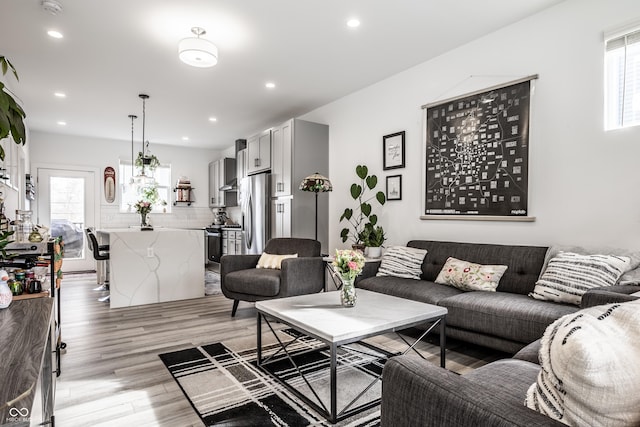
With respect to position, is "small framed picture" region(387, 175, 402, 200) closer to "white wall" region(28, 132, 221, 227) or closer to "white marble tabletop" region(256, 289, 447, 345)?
"white marble tabletop" region(256, 289, 447, 345)

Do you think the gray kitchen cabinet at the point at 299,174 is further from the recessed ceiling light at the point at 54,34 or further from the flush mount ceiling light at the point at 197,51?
the recessed ceiling light at the point at 54,34

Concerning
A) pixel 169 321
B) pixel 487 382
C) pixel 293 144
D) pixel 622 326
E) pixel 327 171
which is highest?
pixel 293 144

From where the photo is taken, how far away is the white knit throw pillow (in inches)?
Answer: 27.9

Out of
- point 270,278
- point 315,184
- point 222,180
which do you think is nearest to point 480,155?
point 315,184

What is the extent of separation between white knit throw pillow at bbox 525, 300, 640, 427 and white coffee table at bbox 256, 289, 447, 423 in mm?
1164

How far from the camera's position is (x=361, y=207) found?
443cm

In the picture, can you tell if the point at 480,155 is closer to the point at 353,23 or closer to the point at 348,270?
the point at 353,23

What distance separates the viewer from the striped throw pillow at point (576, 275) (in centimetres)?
229

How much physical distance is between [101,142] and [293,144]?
15.7 ft

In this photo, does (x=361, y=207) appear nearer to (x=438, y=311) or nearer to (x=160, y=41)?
(x=438, y=311)

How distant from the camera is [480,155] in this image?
3.40m

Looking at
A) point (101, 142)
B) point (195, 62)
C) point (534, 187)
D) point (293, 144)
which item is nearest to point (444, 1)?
point (534, 187)

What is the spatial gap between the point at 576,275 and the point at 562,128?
1.20 meters

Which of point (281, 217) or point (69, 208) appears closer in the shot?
point (281, 217)
